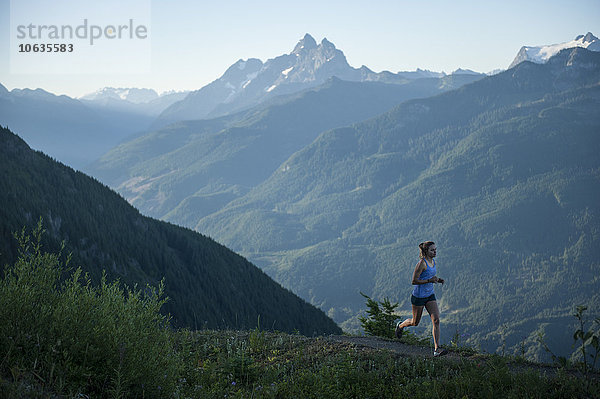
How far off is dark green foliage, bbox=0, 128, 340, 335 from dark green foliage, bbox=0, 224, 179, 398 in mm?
61690

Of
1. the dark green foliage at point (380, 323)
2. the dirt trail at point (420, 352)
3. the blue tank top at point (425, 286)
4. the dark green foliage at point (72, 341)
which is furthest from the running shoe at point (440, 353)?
the dark green foliage at point (380, 323)

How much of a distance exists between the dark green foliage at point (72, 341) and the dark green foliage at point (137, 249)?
61690 millimetres

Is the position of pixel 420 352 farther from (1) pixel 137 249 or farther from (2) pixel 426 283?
(1) pixel 137 249

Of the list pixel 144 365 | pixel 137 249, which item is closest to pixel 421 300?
pixel 144 365

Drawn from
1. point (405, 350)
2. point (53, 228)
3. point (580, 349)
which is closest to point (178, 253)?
point (53, 228)

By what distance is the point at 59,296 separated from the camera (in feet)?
26.7

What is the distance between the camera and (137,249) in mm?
92000

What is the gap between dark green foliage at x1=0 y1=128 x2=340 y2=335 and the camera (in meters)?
76.7

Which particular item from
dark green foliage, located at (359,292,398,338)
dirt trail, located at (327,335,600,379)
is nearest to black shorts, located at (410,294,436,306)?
dirt trail, located at (327,335,600,379)

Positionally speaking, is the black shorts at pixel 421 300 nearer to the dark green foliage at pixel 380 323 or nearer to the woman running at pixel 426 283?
the woman running at pixel 426 283

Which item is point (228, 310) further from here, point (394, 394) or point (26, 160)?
point (394, 394)

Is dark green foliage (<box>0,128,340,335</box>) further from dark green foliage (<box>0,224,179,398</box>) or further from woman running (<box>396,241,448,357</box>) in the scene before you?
dark green foliage (<box>0,224,179,398</box>)

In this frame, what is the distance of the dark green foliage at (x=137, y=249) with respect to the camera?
252 ft

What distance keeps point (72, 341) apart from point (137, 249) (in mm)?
89350
